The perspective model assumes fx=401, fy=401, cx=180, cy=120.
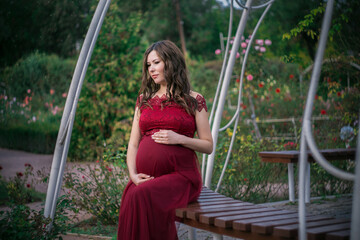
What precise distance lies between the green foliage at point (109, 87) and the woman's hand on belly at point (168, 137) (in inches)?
256

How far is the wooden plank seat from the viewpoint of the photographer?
1.83 m

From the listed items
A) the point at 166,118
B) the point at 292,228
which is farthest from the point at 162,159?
the point at 292,228

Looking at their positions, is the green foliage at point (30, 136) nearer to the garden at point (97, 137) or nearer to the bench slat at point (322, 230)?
the garden at point (97, 137)

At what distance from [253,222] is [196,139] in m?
0.94

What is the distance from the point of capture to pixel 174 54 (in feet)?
9.73

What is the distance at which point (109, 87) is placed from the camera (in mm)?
9617

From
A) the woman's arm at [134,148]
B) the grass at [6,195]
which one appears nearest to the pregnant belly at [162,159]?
the woman's arm at [134,148]

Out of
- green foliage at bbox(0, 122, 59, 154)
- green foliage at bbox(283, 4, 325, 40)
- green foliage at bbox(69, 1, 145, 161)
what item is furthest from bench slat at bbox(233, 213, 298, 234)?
green foliage at bbox(69, 1, 145, 161)

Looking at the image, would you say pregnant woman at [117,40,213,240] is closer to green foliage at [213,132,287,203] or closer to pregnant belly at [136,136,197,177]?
pregnant belly at [136,136,197,177]

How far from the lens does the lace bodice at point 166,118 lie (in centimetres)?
283

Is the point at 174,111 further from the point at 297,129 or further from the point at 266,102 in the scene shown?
the point at 266,102

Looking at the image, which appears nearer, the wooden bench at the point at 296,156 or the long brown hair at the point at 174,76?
the long brown hair at the point at 174,76

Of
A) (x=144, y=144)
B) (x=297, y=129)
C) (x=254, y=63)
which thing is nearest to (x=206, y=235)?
(x=144, y=144)

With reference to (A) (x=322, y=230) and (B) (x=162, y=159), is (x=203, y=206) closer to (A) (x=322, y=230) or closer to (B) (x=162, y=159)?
(B) (x=162, y=159)
